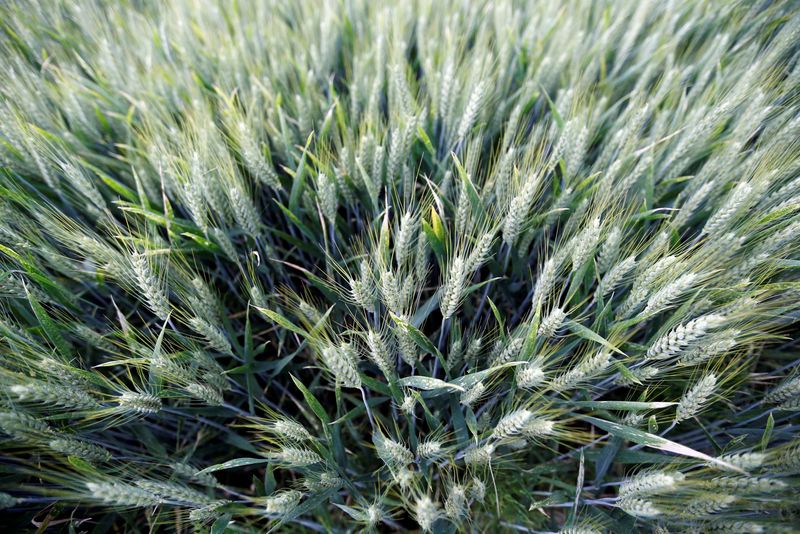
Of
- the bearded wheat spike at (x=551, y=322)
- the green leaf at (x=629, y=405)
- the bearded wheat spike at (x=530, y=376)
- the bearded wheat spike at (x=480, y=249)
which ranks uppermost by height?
the bearded wheat spike at (x=480, y=249)

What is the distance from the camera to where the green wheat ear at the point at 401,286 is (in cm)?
97

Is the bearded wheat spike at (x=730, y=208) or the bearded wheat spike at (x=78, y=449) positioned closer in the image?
the bearded wheat spike at (x=78, y=449)

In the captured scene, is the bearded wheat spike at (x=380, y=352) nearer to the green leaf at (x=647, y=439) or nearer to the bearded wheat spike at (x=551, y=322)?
the bearded wheat spike at (x=551, y=322)

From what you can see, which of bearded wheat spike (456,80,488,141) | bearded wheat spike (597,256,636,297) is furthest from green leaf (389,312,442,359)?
bearded wheat spike (456,80,488,141)

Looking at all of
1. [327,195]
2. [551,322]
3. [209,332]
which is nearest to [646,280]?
[551,322]

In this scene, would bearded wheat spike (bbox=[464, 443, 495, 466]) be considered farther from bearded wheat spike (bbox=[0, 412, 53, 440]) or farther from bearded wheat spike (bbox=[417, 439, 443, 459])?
bearded wheat spike (bbox=[0, 412, 53, 440])

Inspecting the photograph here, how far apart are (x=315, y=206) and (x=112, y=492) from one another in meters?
0.95

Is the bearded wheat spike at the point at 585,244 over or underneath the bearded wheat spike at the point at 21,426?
over

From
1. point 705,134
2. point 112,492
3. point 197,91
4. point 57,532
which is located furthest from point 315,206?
point 705,134

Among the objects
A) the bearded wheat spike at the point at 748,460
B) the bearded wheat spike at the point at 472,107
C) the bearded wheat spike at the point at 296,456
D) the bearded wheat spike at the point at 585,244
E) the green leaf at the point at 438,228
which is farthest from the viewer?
the bearded wheat spike at the point at 472,107

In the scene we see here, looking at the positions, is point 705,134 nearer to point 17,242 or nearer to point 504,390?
point 504,390

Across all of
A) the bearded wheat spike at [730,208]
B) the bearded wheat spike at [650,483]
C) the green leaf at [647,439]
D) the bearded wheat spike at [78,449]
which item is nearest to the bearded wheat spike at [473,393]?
the green leaf at [647,439]

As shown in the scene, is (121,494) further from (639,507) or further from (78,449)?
(639,507)

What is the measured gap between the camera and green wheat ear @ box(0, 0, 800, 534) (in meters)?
0.97
